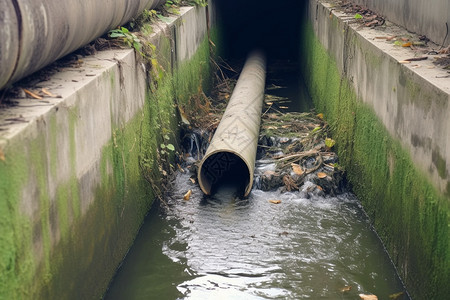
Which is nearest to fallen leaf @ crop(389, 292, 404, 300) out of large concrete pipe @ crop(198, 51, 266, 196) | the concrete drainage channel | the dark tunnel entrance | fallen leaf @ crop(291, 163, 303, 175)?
the concrete drainage channel

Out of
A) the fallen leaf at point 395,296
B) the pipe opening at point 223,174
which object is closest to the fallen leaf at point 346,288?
the fallen leaf at point 395,296

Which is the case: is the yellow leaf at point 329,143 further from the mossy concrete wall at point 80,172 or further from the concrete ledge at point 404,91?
the mossy concrete wall at point 80,172

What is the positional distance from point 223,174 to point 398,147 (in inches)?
109

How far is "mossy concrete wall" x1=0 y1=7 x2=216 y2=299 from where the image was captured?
9.61 feet

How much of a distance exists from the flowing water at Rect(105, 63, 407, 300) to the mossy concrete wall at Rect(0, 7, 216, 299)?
0.28 m

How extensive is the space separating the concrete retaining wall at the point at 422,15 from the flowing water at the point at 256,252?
192 centimetres

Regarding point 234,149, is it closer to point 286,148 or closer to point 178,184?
point 178,184

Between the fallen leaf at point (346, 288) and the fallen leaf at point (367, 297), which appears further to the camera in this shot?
the fallen leaf at point (346, 288)

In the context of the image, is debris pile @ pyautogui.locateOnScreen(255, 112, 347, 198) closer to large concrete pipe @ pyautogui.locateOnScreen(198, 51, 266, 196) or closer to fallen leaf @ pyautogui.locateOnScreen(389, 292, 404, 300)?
large concrete pipe @ pyautogui.locateOnScreen(198, 51, 266, 196)

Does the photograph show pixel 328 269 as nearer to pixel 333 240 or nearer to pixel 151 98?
pixel 333 240

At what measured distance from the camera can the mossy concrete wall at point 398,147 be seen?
3848 mm

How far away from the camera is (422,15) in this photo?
593 centimetres

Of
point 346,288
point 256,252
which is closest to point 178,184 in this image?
point 256,252

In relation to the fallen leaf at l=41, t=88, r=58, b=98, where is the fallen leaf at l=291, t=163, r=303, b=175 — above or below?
below
